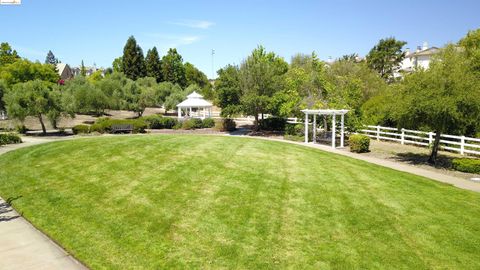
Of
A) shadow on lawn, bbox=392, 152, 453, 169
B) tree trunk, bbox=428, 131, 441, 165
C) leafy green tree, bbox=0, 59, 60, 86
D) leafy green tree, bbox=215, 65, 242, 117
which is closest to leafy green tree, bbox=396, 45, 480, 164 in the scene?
→ tree trunk, bbox=428, 131, 441, 165

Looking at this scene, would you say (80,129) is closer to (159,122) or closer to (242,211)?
(159,122)

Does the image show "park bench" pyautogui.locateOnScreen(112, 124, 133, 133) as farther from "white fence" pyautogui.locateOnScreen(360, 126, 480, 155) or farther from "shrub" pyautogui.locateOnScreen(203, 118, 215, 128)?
"white fence" pyautogui.locateOnScreen(360, 126, 480, 155)

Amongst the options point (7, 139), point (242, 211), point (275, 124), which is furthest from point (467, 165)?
point (7, 139)

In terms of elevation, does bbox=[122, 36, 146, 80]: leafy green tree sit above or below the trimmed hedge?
above

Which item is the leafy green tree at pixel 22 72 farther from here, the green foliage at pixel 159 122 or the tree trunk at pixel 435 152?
the tree trunk at pixel 435 152

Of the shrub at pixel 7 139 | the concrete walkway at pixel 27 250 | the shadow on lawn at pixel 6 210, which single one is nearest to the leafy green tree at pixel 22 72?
the shrub at pixel 7 139

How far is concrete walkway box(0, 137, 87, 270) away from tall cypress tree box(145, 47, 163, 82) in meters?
76.8

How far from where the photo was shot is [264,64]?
109ft

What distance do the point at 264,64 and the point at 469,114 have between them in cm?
1877

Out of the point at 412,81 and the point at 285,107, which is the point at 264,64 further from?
the point at 412,81

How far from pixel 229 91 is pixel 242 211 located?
2391 cm

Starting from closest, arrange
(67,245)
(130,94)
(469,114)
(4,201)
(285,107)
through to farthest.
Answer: (67,245), (4,201), (469,114), (285,107), (130,94)

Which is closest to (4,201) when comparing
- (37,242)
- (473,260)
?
(37,242)

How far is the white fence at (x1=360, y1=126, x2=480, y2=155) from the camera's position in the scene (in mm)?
21075
